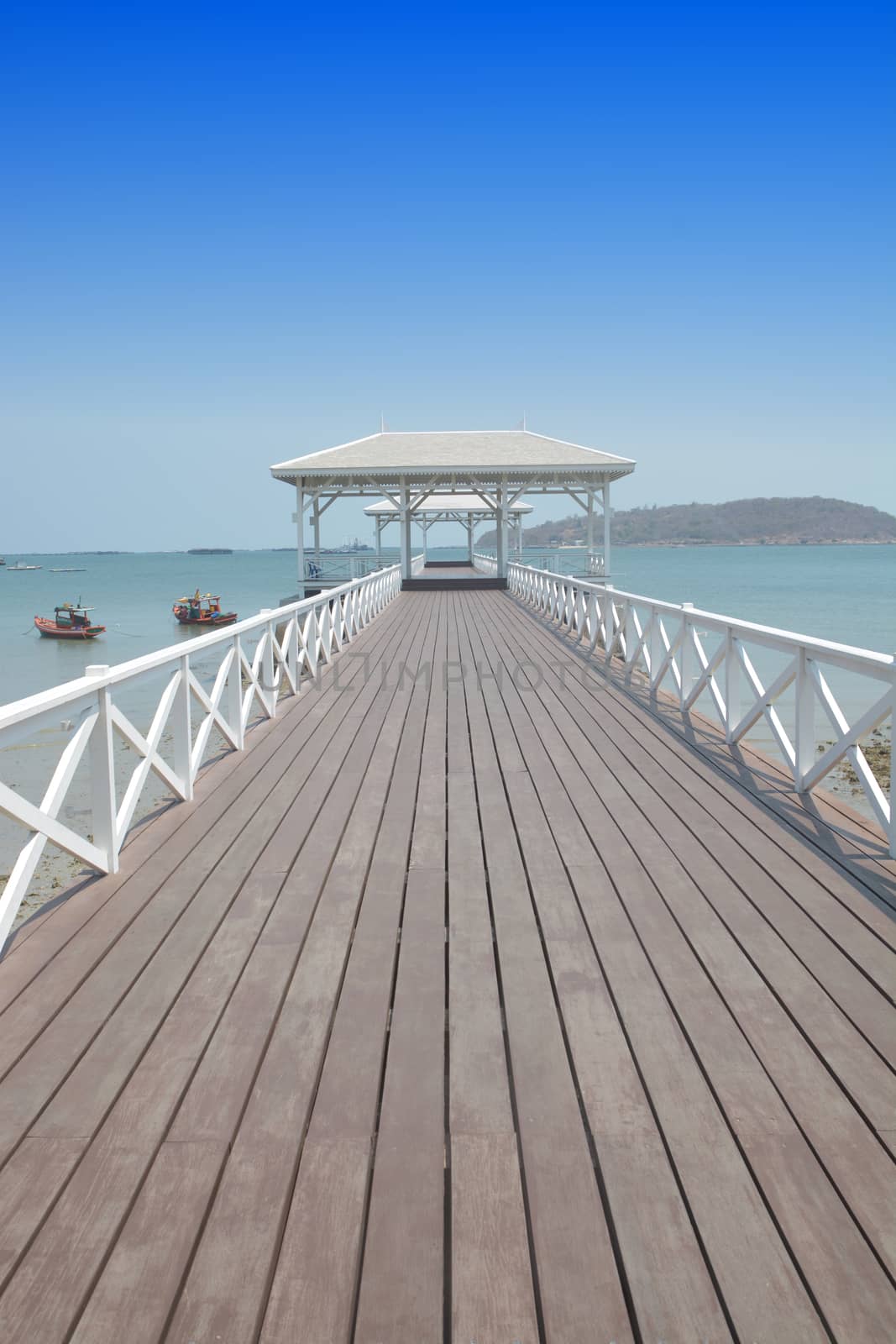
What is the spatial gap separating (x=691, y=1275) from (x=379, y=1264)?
0.56 meters

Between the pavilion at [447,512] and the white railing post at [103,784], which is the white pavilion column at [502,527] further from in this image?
the white railing post at [103,784]

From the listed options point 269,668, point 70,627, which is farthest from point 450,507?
point 269,668

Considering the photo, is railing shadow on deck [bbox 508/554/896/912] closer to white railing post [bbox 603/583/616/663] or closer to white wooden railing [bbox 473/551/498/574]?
white railing post [bbox 603/583/616/663]

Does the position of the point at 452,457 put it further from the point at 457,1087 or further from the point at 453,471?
the point at 457,1087

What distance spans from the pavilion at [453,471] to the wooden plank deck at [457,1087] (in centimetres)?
1710

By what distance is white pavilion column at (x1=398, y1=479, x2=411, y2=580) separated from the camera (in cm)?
2152

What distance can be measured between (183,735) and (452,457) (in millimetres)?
17841

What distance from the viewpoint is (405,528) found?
75.0 feet

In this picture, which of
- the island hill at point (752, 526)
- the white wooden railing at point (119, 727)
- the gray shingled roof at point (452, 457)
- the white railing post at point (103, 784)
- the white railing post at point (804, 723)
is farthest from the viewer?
the island hill at point (752, 526)

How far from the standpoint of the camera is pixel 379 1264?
151 cm

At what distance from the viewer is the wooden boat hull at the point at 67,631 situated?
123 feet

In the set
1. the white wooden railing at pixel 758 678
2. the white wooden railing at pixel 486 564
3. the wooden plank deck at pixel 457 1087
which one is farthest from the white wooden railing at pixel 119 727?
the white wooden railing at pixel 486 564

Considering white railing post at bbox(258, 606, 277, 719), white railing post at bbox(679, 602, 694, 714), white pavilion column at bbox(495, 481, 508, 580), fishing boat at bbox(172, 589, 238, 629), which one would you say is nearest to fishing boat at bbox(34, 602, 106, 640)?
fishing boat at bbox(172, 589, 238, 629)

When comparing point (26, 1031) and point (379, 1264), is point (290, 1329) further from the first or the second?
point (26, 1031)
